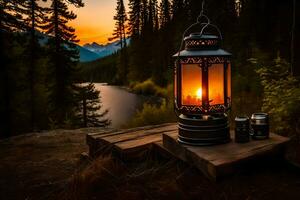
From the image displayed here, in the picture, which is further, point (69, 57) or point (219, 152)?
point (69, 57)

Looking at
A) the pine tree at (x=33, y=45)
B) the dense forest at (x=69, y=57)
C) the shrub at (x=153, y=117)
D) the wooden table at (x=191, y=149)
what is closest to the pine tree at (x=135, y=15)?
the dense forest at (x=69, y=57)

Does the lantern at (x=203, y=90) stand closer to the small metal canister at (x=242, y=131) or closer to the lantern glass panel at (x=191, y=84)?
the lantern glass panel at (x=191, y=84)

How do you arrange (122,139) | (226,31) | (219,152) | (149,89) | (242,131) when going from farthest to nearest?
(149,89)
(226,31)
(122,139)
(242,131)
(219,152)

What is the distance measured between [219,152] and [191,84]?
887mm

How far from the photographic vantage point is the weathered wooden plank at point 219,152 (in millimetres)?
3451

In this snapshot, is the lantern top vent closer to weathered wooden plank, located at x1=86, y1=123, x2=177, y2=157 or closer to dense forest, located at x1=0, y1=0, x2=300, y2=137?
weathered wooden plank, located at x1=86, y1=123, x2=177, y2=157

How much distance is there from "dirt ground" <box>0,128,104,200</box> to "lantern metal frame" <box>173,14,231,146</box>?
5.57 feet

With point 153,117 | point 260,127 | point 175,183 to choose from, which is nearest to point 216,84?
point 260,127

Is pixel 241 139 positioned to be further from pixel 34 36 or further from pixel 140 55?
pixel 140 55

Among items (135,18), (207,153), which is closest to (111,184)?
(207,153)

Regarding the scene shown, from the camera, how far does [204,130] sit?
4.07 m

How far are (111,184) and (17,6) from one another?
15062 mm

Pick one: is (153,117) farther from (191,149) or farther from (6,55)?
(6,55)

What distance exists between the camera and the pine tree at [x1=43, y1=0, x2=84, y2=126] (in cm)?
2109
